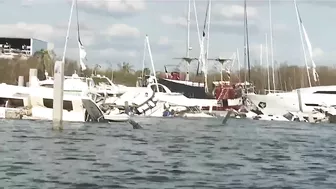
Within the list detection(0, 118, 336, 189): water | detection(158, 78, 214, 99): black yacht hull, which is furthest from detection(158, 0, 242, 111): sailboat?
detection(0, 118, 336, 189): water

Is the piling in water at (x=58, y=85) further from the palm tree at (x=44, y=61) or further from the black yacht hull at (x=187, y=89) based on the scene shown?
the palm tree at (x=44, y=61)

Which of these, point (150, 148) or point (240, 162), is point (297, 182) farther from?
point (150, 148)

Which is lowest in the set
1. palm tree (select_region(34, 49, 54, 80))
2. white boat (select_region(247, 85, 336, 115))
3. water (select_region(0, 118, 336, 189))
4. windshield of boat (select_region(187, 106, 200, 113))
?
water (select_region(0, 118, 336, 189))

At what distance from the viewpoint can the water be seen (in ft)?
107

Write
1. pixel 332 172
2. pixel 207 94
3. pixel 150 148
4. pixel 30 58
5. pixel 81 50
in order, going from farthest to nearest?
pixel 30 58
pixel 207 94
pixel 81 50
pixel 150 148
pixel 332 172

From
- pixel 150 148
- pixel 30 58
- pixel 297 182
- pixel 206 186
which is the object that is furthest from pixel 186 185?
pixel 30 58

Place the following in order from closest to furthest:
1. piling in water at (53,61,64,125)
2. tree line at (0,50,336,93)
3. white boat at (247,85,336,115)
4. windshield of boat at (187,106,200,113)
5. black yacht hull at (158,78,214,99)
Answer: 1. piling in water at (53,61,64,125)
2. windshield of boat at (187,106,200,113)
3. white boat at (247,85,336,115)
4. black yacht hull at (158,78,214,99)
5. tree line at (0,50,336,93)

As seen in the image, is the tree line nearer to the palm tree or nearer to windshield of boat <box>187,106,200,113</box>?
the palm tree

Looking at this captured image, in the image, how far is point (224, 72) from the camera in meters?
145

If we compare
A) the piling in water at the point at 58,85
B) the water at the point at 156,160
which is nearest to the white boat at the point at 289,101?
the water at the point at 156,160

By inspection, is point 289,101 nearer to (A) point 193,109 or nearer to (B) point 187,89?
(A) point 193,109

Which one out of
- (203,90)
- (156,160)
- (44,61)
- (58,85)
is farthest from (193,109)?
(156,160)

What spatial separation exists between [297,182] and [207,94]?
319ft

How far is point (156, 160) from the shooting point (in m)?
42.0
